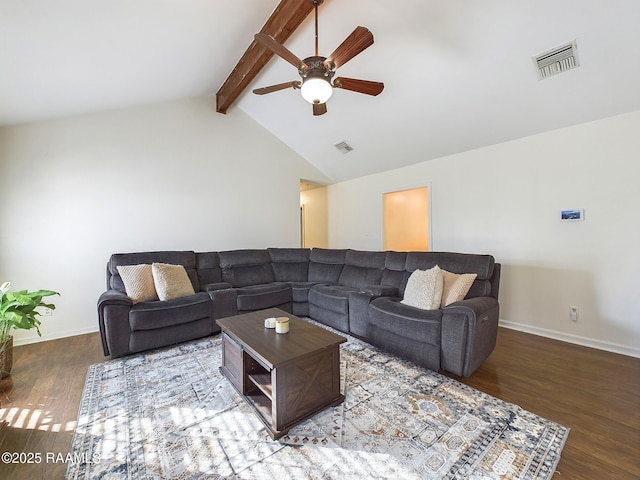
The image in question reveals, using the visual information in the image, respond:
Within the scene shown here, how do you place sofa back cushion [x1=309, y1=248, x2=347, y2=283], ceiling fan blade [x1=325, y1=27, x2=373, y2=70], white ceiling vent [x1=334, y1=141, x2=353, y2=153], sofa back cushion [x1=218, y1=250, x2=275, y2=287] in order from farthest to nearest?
white ceiling vent [x1=334, y1=141, x2=353, y2=153] < sofa back cushion [x1=309, y1=248, x2=347, y2=283] < sofa back cushion [x1=218, y1=250, x2=275, y2=287] < ceiling fan blade [x1=325, y1=27, x2=373, y2=70]

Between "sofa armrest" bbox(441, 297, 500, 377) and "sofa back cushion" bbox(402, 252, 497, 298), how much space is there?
0.36m

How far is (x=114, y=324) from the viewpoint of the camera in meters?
2.56

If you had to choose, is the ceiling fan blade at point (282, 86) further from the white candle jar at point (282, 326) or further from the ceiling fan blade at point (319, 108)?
the white candle jar at point (282, 326)

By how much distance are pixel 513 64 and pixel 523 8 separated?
1.68 ft

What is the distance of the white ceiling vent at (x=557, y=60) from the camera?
2.24 metres

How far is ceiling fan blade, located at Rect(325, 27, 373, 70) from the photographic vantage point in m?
1.85

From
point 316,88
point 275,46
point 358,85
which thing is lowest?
point 316,88

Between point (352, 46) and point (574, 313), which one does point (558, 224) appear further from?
point (352, 46)

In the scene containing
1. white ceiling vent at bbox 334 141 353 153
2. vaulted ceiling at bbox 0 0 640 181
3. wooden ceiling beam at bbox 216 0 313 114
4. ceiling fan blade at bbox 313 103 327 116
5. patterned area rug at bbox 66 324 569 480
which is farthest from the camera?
white ceiling vent at bbox 334 141 353 153

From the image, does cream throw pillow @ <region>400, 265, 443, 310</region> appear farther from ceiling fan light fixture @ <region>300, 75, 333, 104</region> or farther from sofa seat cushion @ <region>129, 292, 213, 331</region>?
sofa seat cushion @ <region>129, 292, 213, 331</region>

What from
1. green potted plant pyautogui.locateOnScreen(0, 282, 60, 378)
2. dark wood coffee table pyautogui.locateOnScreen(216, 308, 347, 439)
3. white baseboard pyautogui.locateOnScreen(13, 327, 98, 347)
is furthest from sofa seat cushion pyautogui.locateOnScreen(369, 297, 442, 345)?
white baseboard pyautogui.locateOnScreen(13, 327, 98, 347)

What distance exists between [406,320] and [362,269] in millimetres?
1455

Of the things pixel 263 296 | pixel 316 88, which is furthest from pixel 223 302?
pixel 316 88

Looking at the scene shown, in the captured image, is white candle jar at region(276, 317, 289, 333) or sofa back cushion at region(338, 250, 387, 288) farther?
sofa back cushion at region(338, 250, 387, 288)
